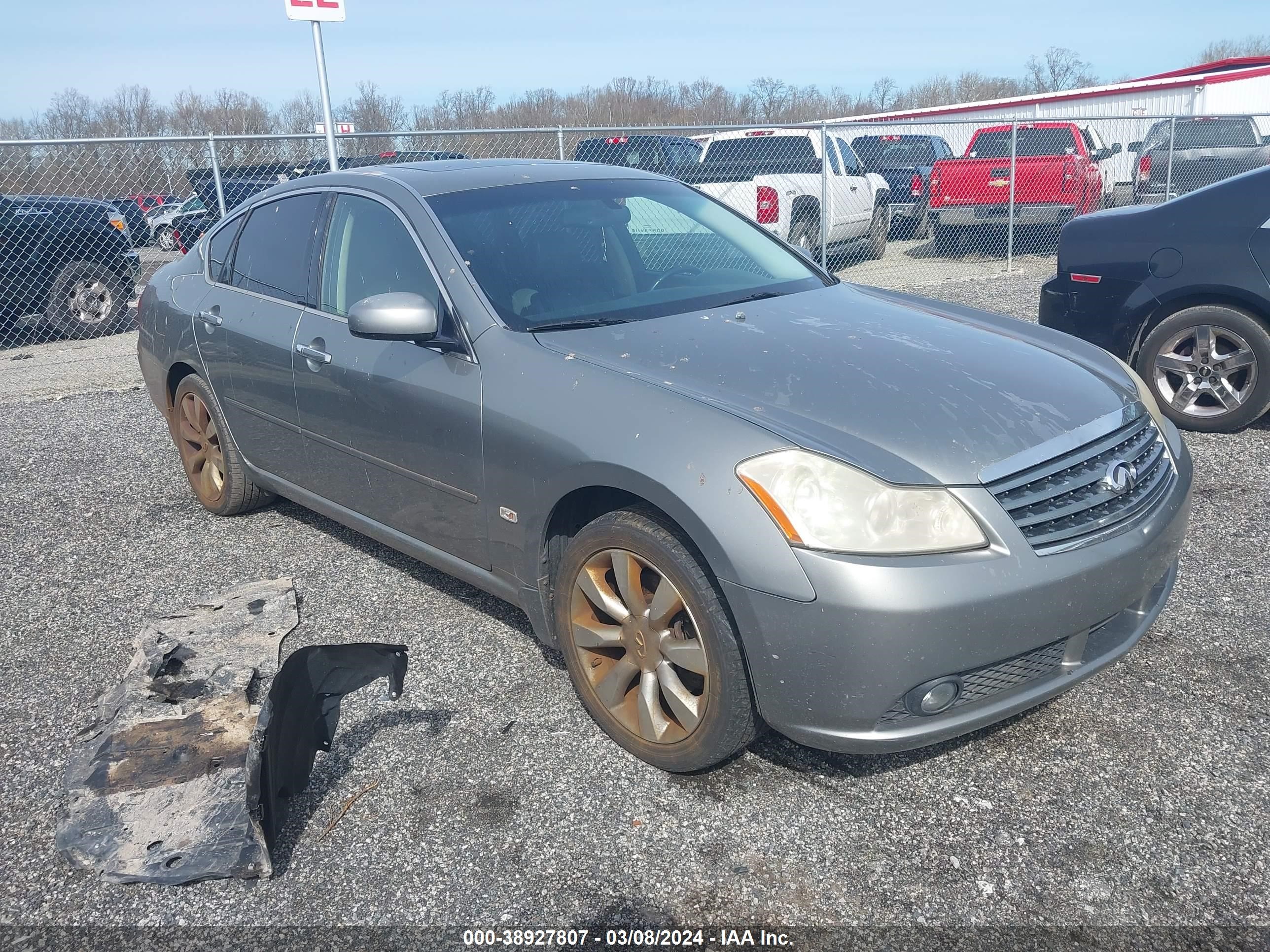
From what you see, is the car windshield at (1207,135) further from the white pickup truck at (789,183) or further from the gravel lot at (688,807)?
the gravel lot at (688,807)

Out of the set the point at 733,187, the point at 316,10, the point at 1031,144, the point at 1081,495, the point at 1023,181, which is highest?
the point at 316,10

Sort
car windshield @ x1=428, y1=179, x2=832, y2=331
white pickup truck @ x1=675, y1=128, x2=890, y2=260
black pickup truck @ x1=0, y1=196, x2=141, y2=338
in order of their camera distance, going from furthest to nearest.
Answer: white pickup truck @ x1=675, y1=128, x2=890, y2=260, black pickup truck @ x1=0, y1=196, x2=141, y2=338, car windshield @ x1=428, y1=179, x2=832, y2=331

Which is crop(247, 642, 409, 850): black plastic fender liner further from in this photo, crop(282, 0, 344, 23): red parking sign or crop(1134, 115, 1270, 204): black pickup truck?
crop(1134, 115, 1270, 204): black pickup truck

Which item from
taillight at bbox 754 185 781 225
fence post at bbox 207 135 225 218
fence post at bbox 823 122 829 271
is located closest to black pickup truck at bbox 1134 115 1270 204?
fence post at bbox 823 122 829 271

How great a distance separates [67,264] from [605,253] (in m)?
8.80

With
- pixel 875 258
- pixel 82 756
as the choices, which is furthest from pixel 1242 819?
pixel 875 258

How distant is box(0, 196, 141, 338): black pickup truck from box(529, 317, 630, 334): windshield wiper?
8.80 metres

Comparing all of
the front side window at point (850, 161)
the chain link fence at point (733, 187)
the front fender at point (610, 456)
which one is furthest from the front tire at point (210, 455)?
the front side window at point (850, 161)

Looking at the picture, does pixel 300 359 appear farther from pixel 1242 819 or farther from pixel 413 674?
pixel 1242 819

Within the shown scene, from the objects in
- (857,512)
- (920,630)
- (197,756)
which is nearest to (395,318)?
(197,756)

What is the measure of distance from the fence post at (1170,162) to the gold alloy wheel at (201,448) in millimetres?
12817

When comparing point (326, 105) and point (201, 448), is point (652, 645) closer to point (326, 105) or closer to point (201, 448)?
point (201, 448)

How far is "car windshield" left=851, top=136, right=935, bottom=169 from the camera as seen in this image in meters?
20.4

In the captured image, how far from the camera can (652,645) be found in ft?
9.12
